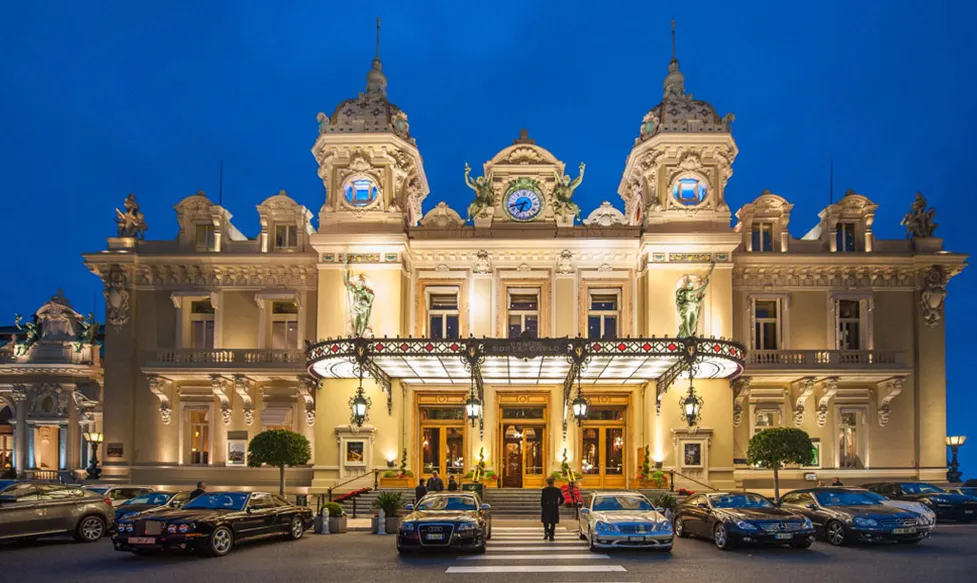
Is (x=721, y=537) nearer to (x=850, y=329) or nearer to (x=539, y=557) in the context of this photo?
(x=539, y=557)

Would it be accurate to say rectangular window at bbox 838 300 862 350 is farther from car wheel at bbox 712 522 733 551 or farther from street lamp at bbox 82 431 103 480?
street lamp at bbox 82 431 103 480

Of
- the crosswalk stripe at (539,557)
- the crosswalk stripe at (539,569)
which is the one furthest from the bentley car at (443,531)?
the crosswalk stripe at (539,569)

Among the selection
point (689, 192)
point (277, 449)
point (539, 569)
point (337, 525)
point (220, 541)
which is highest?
point (689, 192)

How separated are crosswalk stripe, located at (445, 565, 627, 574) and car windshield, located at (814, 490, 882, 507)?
731cm

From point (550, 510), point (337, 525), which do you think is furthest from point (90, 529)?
point (550, 510)

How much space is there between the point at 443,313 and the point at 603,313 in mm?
6742

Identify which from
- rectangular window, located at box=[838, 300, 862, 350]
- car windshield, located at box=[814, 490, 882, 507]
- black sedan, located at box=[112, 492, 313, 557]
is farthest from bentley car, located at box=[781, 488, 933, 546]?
rectangular window, located at box=[838, 300, 862, 350]

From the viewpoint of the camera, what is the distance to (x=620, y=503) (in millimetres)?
21172

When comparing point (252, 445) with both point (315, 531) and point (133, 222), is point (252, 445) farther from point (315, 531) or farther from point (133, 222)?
point (133, 222)

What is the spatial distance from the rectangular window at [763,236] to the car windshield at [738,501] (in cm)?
1882

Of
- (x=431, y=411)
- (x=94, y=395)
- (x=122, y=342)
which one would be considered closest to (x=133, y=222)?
(x=122, y=342)

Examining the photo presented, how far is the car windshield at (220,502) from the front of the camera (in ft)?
66.8

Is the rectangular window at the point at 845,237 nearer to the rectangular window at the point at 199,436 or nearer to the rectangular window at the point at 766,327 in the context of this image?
the rectangular window at the point at 766,327

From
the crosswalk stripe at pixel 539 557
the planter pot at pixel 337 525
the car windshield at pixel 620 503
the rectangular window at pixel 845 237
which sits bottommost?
the planter pot at pixel 337 525
